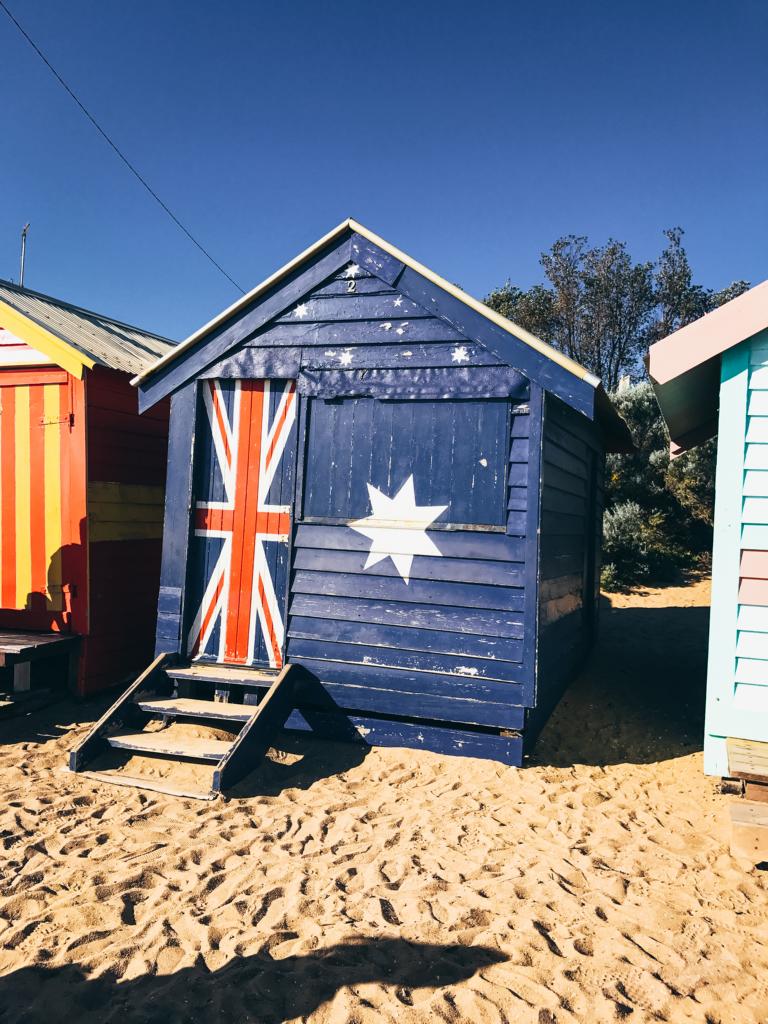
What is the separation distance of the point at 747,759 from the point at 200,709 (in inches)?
163

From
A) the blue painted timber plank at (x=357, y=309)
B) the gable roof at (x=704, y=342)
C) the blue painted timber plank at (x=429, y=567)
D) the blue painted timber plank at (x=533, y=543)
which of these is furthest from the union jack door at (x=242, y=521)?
the gable roof at (x=704, y=342)

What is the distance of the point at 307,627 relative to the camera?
641cm

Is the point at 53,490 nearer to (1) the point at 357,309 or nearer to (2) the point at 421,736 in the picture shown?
(1) the point at 357,309

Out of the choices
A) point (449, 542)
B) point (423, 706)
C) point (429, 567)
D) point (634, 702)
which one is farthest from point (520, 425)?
point (634, 702)

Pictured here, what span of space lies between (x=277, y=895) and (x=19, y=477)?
5430 mm

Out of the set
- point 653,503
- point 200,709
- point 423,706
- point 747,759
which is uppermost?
point 653,503

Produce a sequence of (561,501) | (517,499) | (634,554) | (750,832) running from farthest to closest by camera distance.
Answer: (634,554) < (561,501) < (517,499) < (750,832)

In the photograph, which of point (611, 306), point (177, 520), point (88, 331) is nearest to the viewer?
point (177, 520)

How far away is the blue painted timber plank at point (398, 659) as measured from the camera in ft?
19.2

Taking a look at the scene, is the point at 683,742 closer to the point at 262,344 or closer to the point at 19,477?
the point at 262,344

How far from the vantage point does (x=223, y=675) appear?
6.32 metres

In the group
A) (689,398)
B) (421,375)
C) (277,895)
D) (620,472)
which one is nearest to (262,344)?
(421,375)

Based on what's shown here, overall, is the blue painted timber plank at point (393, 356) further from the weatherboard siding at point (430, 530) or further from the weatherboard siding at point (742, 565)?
the weatherboard siding at point (742, 565)

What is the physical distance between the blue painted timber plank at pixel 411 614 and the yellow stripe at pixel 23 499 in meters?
3.09
